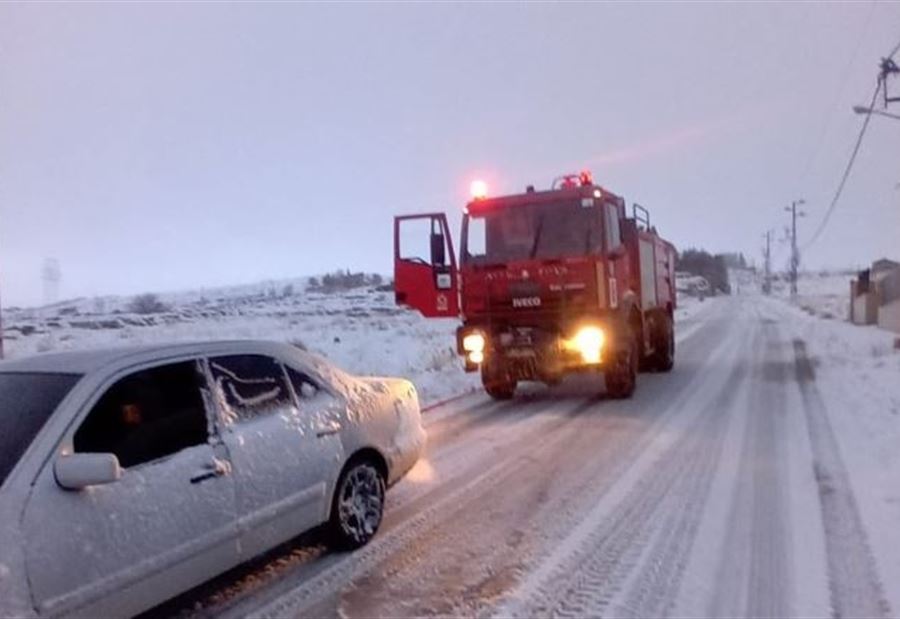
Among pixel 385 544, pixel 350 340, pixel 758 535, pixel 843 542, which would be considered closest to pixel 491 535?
pixel 385 544

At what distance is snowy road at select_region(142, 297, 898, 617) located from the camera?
4594 mm

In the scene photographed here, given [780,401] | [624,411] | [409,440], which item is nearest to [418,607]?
[409,440]

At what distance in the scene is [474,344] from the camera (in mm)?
12094

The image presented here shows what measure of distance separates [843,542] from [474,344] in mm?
7132

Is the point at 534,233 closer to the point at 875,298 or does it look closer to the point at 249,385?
the point at 249,385

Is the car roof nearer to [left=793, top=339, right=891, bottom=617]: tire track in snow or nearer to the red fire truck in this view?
[left=793, top=339, right=891, bottom=617]: tire track in snow

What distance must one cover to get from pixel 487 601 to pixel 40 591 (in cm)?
235

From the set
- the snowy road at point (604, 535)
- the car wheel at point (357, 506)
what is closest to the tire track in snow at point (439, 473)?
the snowy road at point (604, 535)

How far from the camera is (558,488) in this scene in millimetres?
7062

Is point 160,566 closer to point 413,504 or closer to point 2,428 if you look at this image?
point 2,428

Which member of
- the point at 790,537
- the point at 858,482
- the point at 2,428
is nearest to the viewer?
the point at 2,428

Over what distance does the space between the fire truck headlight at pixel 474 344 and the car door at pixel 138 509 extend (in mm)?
7602

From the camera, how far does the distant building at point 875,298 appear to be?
29.6 meters

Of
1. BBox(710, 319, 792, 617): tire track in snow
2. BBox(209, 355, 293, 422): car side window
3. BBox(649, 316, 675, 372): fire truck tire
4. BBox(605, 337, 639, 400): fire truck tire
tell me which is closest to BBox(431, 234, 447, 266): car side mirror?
BBox(605, 337, 639, 400): fire truck tire
